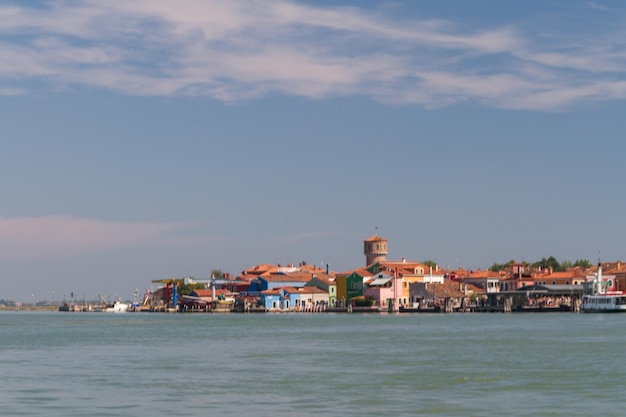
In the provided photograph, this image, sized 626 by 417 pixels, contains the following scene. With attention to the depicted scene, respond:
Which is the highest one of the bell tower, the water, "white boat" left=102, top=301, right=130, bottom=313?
the bell tower

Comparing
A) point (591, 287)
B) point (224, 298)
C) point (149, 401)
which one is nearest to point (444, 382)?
point (149, 401)

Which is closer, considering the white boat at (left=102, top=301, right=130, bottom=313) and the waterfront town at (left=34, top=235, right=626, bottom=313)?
the waterfront town at (left=34, top=235, right=626, bottom=313)

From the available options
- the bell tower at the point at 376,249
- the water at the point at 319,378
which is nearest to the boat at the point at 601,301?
the bell tower at the point at 376,249

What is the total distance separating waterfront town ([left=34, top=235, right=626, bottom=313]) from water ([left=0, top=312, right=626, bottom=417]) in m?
72.4

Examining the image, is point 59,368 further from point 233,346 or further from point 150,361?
point 233,346

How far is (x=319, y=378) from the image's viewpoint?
105 ft

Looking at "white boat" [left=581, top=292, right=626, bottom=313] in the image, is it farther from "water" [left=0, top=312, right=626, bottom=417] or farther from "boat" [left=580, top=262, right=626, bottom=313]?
"water" [left=0, top=312, right=626, bottom=417]

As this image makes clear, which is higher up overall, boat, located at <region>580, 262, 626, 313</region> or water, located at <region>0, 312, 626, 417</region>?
boat, located at <region>580, 262, 626, 313</region>

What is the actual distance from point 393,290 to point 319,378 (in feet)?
320

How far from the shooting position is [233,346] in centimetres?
5012

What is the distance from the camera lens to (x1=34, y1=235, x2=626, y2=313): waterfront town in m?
125

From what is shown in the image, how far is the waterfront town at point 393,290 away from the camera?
409 ft

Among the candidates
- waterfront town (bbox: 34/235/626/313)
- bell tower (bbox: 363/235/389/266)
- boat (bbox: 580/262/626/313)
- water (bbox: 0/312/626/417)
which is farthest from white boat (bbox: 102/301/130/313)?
water (bbox: 0/312/626/417)

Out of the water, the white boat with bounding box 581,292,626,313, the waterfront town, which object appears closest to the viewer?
the water
